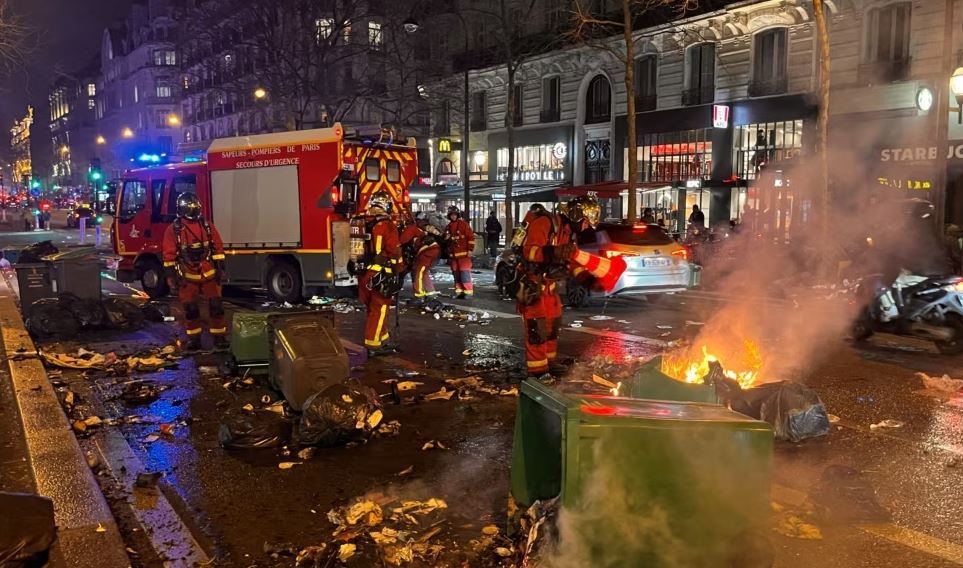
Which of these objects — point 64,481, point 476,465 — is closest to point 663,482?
point 476,465

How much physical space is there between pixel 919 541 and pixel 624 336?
626 cm

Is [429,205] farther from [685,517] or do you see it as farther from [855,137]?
[685,517]

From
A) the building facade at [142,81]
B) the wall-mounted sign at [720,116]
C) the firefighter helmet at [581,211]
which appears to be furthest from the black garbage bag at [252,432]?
the building facade at [142,81]

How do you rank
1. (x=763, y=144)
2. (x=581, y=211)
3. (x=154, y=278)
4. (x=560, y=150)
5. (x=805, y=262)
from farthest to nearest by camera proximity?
(x=560, y=150), (x=763, y=144), (x=154, y=278), (x=805, y=262), (x=581, y=211)

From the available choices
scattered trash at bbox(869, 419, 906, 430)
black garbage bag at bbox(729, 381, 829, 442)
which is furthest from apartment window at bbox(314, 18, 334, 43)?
scattered trash at bbox(869, 419, 906, 430)

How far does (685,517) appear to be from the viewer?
3.15 m

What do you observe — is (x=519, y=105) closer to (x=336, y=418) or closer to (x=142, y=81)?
(x=336, y=418)

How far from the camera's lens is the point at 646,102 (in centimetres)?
2802

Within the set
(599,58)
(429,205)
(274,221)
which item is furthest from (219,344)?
(429,205)

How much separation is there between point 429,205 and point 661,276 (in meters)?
27.3

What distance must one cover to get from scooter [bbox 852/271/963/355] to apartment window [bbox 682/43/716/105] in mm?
17758

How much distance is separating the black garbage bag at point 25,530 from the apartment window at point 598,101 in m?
28.0

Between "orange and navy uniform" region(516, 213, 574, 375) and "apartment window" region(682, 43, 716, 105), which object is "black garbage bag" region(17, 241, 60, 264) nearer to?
"orange and navy uniform" region(516, 213, 574, 375)

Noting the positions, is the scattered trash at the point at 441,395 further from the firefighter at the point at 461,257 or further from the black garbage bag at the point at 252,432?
the firefighter at the point at 461,257
